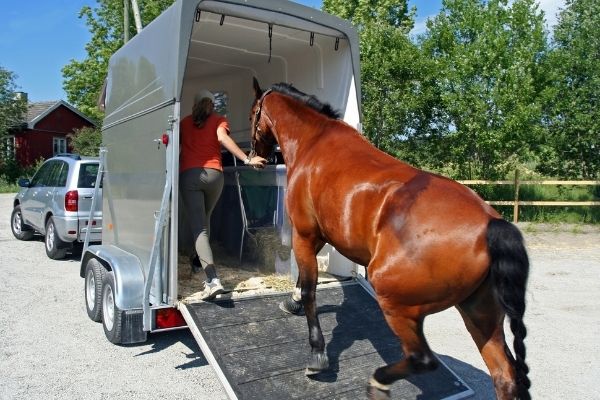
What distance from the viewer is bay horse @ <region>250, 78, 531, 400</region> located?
2.85m

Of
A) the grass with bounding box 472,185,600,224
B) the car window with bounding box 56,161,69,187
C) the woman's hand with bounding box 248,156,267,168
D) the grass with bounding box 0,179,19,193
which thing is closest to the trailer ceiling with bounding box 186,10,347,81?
the woman's hand with bounding box 248,156,267,168

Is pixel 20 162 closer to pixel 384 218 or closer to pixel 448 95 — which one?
pixel 448 95

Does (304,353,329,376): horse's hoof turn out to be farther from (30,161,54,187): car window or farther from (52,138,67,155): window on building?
(52,138,67,155): window on building

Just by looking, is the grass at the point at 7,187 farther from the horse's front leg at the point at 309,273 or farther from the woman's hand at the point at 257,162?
the horse's front leg at the point at 309,273

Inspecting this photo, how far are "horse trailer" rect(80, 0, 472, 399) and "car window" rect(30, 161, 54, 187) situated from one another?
461 cm

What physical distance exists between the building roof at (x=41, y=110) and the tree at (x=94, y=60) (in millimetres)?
3955

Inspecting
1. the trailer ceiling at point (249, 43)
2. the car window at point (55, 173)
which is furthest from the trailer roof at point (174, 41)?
the car window at point (55, 173)

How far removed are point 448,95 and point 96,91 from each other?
74.9 ft

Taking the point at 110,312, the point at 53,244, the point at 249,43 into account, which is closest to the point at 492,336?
the point at 110,312

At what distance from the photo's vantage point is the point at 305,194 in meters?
3.91

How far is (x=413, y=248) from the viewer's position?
2918 mm

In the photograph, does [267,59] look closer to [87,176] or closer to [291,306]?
[291,306]

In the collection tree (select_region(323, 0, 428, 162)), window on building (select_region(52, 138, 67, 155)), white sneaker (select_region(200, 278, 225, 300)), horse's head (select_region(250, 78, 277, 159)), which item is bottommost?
white sneaker (select_region(200, 278, 225, 300))

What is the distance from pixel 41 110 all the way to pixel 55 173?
32.3 meters
